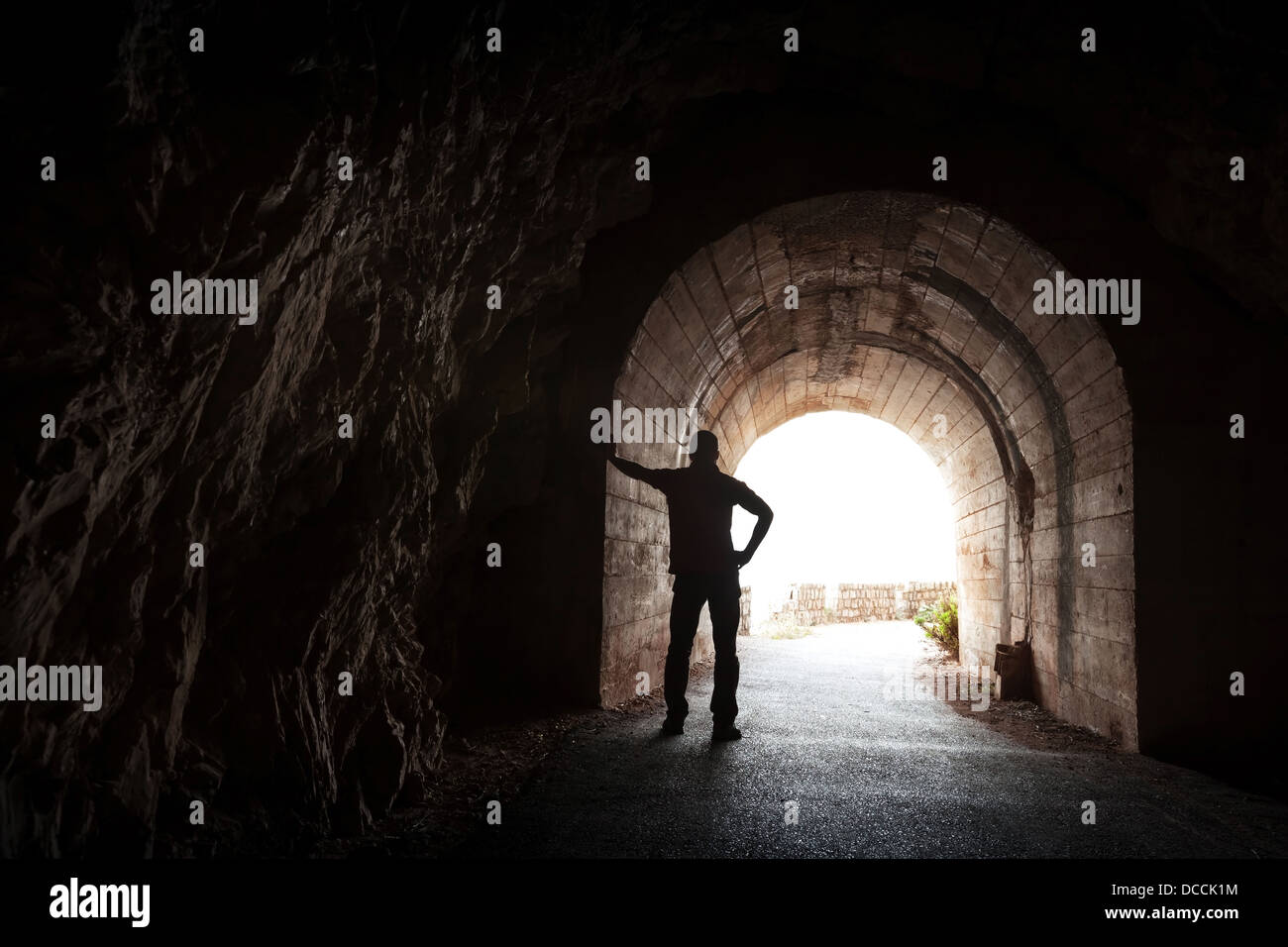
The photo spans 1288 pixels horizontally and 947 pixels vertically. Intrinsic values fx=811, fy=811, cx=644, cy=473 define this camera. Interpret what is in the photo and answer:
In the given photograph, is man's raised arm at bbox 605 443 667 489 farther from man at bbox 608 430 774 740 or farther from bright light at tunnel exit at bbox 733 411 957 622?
bright light at tunnel exit at bbox 733 411 957 622

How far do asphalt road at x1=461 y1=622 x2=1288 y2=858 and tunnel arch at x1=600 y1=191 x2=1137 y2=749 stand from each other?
3.19 ft

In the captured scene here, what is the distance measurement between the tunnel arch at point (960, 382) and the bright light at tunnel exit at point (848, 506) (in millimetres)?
47134

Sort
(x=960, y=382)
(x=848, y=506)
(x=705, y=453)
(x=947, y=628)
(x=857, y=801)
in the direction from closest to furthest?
(x=857, y=801) < (x=705, y=453) < (x=960, y=382) < (x=947, y=628) < (x=848, y=506)

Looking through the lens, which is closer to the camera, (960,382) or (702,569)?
(702,569)

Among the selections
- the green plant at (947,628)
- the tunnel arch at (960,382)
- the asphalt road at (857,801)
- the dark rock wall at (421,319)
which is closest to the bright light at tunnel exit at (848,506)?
the green plant at (947,628)

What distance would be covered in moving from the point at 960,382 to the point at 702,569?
522 cm

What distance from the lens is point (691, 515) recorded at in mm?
5492

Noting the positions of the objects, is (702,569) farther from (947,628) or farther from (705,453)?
(947,628)

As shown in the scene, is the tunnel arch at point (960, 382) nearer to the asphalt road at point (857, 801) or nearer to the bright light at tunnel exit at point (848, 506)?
the asphalt road at point (857, 801)

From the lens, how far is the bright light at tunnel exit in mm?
61156

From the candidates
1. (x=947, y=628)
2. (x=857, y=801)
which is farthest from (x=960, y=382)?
(x=857, y=801)

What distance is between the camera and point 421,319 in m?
3.89

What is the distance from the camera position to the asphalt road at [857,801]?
10.7 feet

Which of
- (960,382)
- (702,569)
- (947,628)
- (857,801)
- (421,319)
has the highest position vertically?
(960,382)
